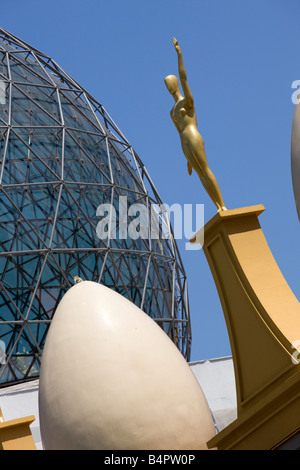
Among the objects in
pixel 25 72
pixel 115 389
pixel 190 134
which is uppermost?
pixel 25 72

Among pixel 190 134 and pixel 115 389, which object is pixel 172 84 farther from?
pixel 115 389

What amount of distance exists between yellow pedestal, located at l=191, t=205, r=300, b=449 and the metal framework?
11247 mm

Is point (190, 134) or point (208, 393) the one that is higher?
point (190, 134)

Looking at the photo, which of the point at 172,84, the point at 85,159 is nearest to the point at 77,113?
the point at 85,159

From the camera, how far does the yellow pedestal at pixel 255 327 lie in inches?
346

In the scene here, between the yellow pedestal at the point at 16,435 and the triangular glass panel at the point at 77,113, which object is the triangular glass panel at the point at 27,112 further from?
the yellow pedestal at the point at 16,435

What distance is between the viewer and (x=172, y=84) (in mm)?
10445

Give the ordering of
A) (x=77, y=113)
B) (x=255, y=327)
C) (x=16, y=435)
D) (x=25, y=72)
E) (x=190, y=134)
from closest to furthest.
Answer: (x=255, y=327) < (x=190, y=134) < (x=16, y=435) < (x=25, y=72) < (x=77, y=113)

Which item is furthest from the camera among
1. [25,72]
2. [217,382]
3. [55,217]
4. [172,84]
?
[25,72]

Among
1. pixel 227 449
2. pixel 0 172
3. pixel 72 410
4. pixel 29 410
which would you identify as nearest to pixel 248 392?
pixel 227 449

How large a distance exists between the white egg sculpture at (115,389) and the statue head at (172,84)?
292cm

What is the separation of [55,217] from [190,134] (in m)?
12.2

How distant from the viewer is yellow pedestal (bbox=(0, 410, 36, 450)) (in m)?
10.5

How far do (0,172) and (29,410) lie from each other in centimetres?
704
